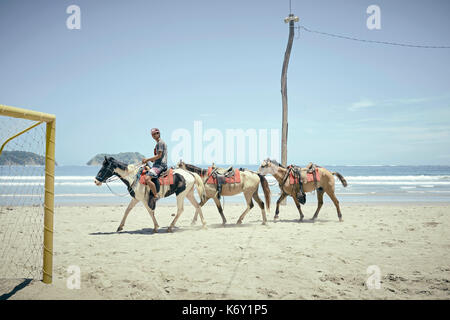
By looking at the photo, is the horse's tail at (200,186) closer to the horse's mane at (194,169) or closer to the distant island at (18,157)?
the horse's mane at (194,169)

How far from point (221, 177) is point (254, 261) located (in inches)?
158

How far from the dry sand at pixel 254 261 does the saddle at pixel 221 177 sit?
4.81 ft

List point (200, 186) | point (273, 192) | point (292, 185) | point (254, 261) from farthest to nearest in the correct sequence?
point (273, 192), point (292, 185), point (200, 186), point (254, 261)

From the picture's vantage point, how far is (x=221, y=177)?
855cm

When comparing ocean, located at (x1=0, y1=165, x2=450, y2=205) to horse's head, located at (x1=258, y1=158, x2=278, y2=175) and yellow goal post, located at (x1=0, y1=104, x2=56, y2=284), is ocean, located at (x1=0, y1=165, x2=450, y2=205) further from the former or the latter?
yellow goal post, located at (x1=0, y1=104, x2=56, y2=284)

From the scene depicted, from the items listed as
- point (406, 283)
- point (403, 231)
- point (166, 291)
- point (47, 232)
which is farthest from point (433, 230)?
point (47, 232)

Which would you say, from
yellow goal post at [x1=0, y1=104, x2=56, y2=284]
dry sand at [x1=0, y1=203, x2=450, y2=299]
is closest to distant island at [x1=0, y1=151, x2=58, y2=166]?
yellow goal post at [x1=0, y1=104, x2=56, y2=284]

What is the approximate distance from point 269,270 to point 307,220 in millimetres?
5403

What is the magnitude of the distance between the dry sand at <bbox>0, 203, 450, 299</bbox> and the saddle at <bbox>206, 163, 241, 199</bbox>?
4.81 ft

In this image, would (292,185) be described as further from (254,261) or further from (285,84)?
(285,84)

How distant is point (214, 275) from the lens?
4152 mm

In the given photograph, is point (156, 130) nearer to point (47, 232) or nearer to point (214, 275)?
point (47, 232)

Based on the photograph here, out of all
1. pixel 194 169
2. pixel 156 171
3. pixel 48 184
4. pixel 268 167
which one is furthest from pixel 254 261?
pixel 268 167
